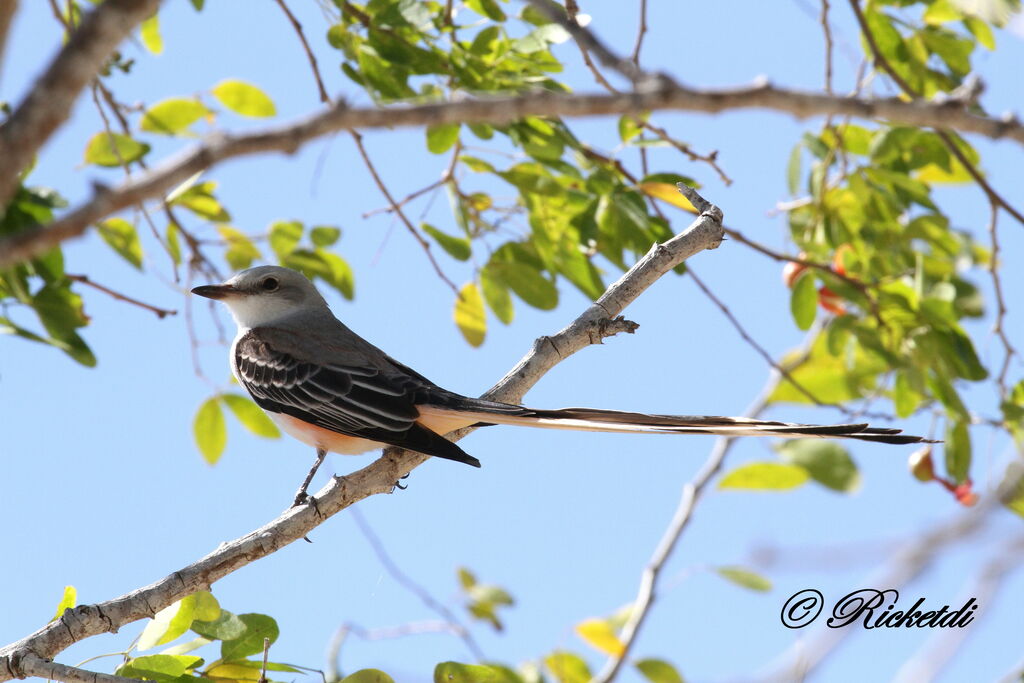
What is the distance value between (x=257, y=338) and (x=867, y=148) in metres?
3.37

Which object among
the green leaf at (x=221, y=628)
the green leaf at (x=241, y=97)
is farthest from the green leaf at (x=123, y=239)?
the green leaf at (x=221, y=628)

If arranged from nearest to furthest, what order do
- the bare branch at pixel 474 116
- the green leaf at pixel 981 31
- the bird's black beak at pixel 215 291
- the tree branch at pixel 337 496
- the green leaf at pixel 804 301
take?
the bare branch at pixel 474 116 → the tree branch at pixel 337 496 → the green leaf at pixel 981 31 → the green leaf at pixel 804 301 → the bird's black beak at pixel 215 291

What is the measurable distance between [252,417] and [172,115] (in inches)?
57.5

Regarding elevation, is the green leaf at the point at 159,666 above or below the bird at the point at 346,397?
below

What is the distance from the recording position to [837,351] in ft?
15.3

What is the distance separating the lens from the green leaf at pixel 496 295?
15.6 feet

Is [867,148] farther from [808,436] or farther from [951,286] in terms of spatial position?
[808,436]

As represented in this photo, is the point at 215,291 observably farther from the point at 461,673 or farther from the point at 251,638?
the point at 461,673

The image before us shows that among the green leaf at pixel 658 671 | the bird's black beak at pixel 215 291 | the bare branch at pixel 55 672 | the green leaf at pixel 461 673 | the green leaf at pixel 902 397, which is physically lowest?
the bare branch at pixel 55 672

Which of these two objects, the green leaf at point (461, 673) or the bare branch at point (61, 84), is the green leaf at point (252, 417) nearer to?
the green leaf at point (461, 673)

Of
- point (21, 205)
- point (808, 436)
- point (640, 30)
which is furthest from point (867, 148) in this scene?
point (21, 205)

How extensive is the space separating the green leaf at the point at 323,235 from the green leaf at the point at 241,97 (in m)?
0.63

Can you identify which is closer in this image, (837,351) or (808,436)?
(808,436)

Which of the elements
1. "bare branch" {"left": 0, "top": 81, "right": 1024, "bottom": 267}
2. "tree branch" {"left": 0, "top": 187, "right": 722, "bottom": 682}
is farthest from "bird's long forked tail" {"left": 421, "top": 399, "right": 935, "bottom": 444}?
"bare branch" {"left": 0, "top": 81, "right": 1024, "bottom": 267}
